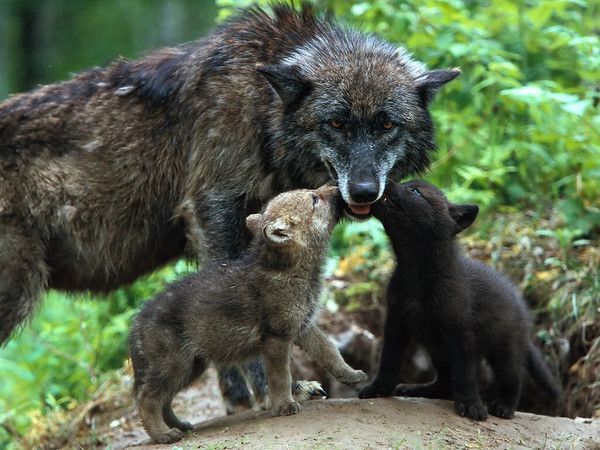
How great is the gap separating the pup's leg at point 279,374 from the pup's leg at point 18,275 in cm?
214

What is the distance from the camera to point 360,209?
225 inches

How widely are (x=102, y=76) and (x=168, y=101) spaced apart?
2.36 ft

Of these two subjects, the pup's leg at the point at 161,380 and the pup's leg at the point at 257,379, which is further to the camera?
the pup's leg at the point at 257,379

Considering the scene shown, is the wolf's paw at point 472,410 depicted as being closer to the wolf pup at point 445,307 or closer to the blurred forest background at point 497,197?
the wolf pup at point 445,307

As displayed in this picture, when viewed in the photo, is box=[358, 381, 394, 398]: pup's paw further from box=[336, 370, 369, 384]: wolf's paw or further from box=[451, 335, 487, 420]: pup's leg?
box=[451, 335, 487, 420]: pup's leg

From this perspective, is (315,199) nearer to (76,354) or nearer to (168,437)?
(168,437)

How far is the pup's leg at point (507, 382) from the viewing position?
19.1 feet

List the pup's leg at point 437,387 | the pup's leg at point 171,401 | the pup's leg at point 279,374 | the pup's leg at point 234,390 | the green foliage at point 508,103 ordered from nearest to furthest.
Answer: the pup's leg at point 279,374 < the pup's leg at point 171,401 < the pup's leg at point 437,387 < the pup's leg at point 234,390 < the green foliage at point 508,103

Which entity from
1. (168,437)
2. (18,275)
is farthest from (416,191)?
(18,275)

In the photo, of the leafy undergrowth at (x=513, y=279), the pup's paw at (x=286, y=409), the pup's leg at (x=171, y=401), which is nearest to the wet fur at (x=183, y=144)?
the pup's leg at (x=171, y=401)

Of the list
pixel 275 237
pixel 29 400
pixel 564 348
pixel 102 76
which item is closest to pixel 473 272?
pixel 275 237

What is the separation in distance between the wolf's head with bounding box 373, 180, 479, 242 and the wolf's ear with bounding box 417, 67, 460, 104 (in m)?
0.88

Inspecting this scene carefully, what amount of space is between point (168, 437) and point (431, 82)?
9.61 ft

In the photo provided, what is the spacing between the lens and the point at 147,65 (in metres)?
6.97
